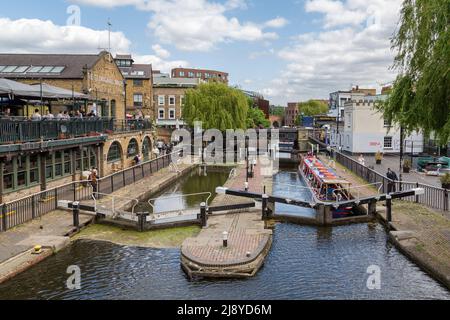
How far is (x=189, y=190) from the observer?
30.7m

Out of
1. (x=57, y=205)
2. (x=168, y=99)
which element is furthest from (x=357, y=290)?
(x=168, y=99)

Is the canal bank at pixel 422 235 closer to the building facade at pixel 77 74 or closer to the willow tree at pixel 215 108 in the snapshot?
the building facade at pixel 77 74

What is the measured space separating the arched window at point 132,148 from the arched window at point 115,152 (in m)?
2.88

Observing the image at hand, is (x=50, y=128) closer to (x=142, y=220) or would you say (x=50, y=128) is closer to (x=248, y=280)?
(x=142, y=220)

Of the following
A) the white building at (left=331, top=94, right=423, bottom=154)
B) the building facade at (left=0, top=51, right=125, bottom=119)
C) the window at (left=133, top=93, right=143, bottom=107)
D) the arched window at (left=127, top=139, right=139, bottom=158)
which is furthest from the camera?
the window at (left=133, top=93, right=143, bottom=107)

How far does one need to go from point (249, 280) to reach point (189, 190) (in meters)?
17.9

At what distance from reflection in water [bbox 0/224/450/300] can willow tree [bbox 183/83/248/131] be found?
3404cm

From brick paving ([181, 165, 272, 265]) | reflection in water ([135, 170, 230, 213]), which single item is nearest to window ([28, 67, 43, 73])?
reflection in water ([135, 170, 230, 213])

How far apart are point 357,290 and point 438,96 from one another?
237 inches

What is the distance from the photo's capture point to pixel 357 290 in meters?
12.4

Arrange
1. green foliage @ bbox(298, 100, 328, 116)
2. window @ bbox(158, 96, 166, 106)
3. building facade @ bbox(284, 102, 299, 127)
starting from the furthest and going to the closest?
building facade @ bbox(284, 102, 299, 127), green foliage @ bbox(298, 100, 328, 116), window @ bbox(158, 96, 166, 106)

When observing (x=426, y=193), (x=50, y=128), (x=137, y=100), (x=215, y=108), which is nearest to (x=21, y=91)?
(x=50, y=128)

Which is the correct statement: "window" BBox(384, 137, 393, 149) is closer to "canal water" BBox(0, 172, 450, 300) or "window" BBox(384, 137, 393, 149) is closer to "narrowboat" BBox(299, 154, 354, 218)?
"narrowboat" BBox(299, 154, 354, 218)

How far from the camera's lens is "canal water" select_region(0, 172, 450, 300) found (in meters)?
12.1
